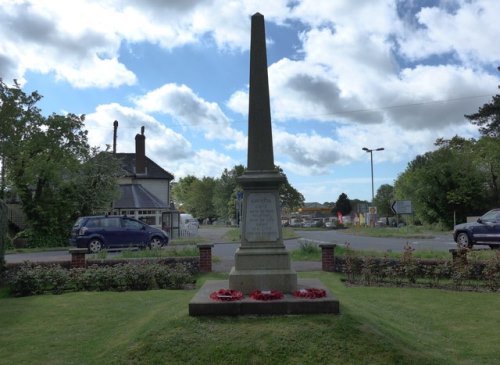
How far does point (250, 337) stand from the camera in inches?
257

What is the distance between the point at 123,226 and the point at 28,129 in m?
12.2

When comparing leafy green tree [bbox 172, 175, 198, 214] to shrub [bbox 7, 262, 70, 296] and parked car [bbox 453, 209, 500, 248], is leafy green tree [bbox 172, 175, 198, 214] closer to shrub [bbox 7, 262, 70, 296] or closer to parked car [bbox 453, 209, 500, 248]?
parked car [bbox 453, 209, 500, 248]

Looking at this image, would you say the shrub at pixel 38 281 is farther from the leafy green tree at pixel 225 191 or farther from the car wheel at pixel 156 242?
the leafy green tree at pixel 225 191

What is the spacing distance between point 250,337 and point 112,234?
17.1 m

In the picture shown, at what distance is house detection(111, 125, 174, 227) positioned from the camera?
1419 inches

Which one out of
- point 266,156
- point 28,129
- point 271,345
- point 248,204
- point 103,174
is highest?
point 28,129

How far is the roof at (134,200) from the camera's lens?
35844 millimetres

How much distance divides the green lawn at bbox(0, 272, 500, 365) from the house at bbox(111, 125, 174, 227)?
26.5 m

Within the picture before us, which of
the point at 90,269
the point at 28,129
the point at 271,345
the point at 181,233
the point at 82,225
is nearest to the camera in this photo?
the point at 271,345

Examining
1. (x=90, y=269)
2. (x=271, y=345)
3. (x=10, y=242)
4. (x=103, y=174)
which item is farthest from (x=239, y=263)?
(x=103, y=174)

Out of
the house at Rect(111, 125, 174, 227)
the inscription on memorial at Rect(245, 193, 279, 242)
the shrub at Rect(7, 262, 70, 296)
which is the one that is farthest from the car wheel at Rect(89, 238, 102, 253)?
the inscription on memorial at Rect(245, 193, 279, 242)

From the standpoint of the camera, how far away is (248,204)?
9.13 metres

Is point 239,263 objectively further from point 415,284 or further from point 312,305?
point 415,284

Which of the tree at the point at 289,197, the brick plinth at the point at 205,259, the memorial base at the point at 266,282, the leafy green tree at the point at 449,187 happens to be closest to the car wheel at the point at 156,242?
the brick plinth at the point at 205,259
